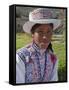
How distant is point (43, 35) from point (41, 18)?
0.36ft

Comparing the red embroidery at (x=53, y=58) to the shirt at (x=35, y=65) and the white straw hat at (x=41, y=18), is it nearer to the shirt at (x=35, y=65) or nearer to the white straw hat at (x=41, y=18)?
the shirt at (x=35, y=65)

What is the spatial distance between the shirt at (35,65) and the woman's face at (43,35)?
3 cm

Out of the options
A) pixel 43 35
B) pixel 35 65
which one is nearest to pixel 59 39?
pixel 43 35

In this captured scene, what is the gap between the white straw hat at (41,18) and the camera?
214 cm

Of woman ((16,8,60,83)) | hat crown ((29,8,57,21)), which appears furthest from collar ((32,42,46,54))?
hat crown ((29,8,57,21))

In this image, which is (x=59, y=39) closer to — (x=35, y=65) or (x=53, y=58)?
(x=53, y=58)

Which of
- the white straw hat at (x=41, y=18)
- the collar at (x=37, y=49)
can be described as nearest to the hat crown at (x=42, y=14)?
the white straw hat at (x=41, y=18)

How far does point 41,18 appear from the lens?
2176 mm

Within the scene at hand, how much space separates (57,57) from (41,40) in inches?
6.3

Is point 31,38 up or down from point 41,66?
up
